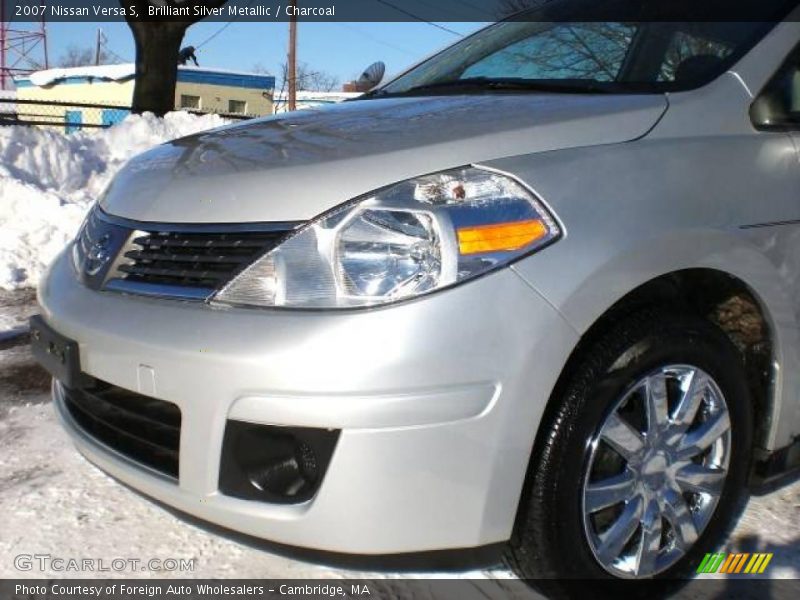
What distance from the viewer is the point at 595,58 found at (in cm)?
284

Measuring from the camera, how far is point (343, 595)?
2219mm

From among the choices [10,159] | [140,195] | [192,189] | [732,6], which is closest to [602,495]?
[192,189]

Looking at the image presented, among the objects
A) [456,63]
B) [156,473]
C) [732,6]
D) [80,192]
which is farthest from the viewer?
[80,192]

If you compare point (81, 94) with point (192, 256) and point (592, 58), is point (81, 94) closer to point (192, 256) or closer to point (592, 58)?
point (592, 58)

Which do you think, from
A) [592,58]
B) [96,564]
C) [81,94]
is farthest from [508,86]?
[81,94]

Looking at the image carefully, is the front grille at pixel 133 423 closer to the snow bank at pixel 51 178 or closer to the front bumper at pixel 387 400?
the front bumper at pixel 387 400

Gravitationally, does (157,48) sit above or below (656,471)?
above

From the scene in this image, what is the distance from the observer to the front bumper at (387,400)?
176 centimetres

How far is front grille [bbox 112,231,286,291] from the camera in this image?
1.96m

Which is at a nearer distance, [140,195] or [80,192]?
[140,195]

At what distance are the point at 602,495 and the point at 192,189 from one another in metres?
1.34

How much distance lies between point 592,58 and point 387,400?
1.68m

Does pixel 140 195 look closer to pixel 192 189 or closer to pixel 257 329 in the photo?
pixel 192 189

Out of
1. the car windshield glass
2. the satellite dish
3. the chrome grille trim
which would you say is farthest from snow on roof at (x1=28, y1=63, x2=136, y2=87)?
the chrome grille trim
